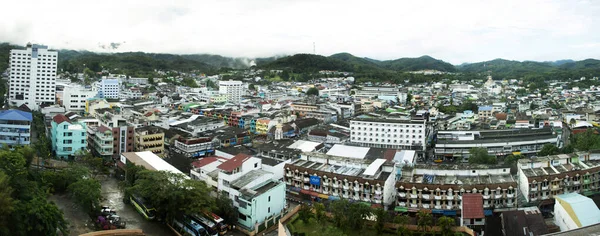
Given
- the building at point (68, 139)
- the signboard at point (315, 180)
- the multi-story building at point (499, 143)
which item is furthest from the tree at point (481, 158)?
the building at point (68, 139)

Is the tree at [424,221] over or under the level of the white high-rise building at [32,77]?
under

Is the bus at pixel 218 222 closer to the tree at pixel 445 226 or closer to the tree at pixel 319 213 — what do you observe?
the tree at pixel 319 213

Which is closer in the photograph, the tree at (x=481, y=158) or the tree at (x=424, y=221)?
the tree at (x=424, y=221)

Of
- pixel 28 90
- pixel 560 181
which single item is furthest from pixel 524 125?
pixel 28 90

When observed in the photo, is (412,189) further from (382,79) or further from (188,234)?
(382,79)

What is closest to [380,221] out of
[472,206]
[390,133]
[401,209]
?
[401,209]

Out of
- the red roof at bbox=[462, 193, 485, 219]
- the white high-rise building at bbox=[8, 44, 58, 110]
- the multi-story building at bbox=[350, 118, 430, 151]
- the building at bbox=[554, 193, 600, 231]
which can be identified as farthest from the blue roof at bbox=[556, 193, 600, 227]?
the white high-rise building at bbox=[8, 44, 58, 110]

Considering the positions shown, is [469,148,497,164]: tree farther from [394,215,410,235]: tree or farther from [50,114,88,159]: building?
[50,114,88,159]: building
